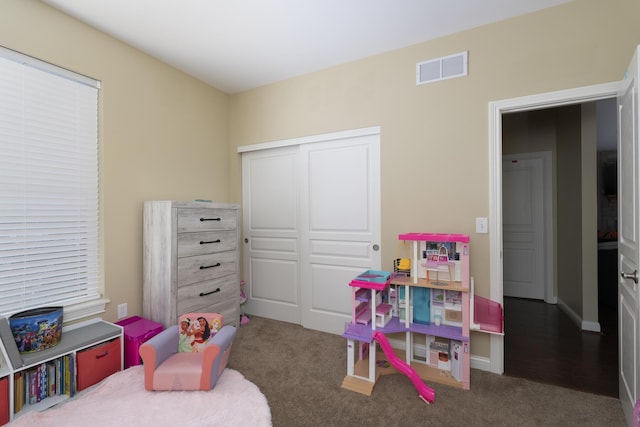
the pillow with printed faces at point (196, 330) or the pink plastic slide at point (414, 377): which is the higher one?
the pillow with printed faces at point (196, 330)

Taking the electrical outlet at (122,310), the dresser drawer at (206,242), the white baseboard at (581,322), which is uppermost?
the dresser drawer at (206,242)

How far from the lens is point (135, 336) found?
228 centimetres

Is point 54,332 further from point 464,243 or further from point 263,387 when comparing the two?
A: point 464,243

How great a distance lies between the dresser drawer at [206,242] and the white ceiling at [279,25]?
1697mm

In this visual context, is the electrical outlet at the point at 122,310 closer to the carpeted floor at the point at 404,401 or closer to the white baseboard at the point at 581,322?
the carpeted floor at the point at 404,401

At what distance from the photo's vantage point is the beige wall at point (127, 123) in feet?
7.03

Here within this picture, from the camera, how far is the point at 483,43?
240cm

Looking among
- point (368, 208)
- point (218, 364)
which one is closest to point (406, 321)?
point (368, 208)

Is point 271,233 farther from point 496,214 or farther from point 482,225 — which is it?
point 496,214

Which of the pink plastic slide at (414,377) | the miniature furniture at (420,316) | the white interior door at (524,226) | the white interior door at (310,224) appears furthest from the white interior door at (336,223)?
the white interior door at (524,226)

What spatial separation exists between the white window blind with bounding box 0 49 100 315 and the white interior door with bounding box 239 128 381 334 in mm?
1618

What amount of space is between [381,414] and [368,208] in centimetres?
169

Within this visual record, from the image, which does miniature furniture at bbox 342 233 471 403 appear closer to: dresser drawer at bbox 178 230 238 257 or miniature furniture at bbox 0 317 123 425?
dresser drawer at bbox 178 230 238 257

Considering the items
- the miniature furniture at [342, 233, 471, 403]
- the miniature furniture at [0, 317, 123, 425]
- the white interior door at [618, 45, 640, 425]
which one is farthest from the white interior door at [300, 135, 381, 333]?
the miniature furniture at [0, 317, 123, 425]
